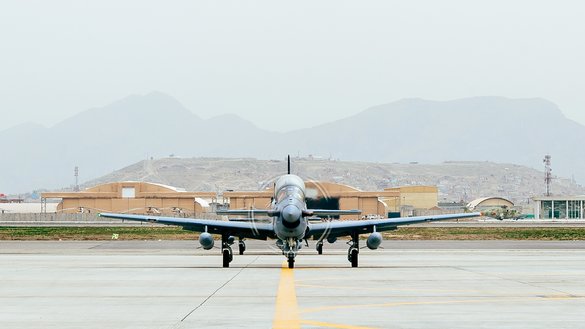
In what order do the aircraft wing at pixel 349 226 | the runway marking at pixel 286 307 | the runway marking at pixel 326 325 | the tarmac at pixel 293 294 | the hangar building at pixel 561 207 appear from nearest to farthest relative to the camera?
the runway marking at pixel 326 325
the runway marking at pixel 286 307
the tarmac at pixel 293 294
the aircraft wing at pixel 349 226
the hangar building at pixel 561 207

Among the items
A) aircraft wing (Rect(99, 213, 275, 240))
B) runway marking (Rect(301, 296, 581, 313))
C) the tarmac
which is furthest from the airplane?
runway marking (Rect(301, 296, 581, 313))

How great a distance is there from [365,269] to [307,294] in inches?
504

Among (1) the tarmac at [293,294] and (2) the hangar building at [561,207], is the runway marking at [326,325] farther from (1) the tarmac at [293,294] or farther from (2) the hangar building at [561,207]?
(2) the hangar building at [561,207]

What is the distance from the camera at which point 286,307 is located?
22.0 m

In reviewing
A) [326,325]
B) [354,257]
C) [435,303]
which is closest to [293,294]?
[435,303]

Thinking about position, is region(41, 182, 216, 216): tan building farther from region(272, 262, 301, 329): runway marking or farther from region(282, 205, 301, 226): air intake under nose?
region(272, 262, 301, 329): runway marking

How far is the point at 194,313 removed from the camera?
20.6 meters

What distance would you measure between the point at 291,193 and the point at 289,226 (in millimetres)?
1428

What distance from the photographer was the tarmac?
757 inches

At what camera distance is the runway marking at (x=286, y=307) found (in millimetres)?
18531

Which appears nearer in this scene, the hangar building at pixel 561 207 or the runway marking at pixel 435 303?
the runway marking at pixel 435 303

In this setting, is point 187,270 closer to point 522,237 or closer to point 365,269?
point 365,269

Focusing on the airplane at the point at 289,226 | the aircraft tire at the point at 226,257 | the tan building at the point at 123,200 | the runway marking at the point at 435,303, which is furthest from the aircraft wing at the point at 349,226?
the tan building at the point at 123,200

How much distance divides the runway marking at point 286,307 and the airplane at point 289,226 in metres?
6.93
